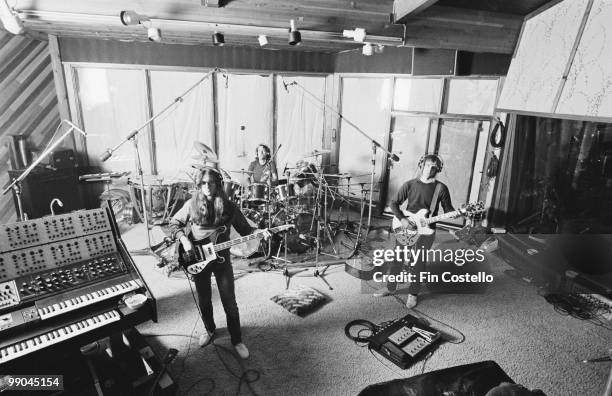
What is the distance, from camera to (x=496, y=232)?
6707 mm

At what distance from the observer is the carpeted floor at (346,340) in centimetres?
357

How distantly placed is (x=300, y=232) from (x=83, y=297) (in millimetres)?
3983

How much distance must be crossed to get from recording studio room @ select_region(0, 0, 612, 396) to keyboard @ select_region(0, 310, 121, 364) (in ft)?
0.06

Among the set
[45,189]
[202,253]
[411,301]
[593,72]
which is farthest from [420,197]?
[45,189]

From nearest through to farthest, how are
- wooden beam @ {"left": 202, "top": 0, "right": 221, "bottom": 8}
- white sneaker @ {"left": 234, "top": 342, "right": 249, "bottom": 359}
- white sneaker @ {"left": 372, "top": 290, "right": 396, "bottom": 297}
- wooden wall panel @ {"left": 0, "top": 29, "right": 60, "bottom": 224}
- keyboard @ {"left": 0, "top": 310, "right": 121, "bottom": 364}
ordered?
keyboard @ {"left": 0, "top": 310, "right": 121, "bottom": 364} → white sneaker @ {"left": 234, "top": 342, "right": 249, "bottom": 359} → wooden beam @ {"left": 202, "top": 0, "right": 221, "bottom": 8} → white sneaker @ {"left": 372, "top": 290, "right": 396, "bottom": 297} → wooden wall panel @ {"left": 0, "top": 29, "right": 60, "bottom": 224}

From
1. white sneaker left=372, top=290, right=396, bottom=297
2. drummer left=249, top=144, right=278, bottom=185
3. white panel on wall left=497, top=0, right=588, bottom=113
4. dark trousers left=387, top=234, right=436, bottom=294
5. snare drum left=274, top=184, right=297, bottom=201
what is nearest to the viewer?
white panel on wall left=497, top=0, right=588, bottom=113

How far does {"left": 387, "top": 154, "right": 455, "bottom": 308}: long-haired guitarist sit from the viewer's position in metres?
4.65

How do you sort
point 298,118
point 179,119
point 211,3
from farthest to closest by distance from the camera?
point 298,118 < point 179,119 < point 211,3

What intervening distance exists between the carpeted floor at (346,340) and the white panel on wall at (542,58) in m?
2.60

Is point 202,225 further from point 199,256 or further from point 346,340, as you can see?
point 346,340

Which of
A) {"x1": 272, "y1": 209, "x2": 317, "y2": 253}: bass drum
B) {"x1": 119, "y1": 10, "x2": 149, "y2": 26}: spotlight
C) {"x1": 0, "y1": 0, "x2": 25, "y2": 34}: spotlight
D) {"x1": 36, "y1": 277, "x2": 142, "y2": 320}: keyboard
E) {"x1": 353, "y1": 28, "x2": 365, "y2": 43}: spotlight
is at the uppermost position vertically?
{"x1": 353, "y1": 28, "x2": 365, "y2": 43}: spotlight

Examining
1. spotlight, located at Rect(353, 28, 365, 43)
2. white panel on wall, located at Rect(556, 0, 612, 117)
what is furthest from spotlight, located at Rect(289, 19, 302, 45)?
white panel on wall, located at Rect(556, 0, 612, 117)

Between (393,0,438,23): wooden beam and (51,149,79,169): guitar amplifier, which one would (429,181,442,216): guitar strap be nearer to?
Answer: (393,0,438,23): wooden beam

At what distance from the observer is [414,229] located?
477 cm
